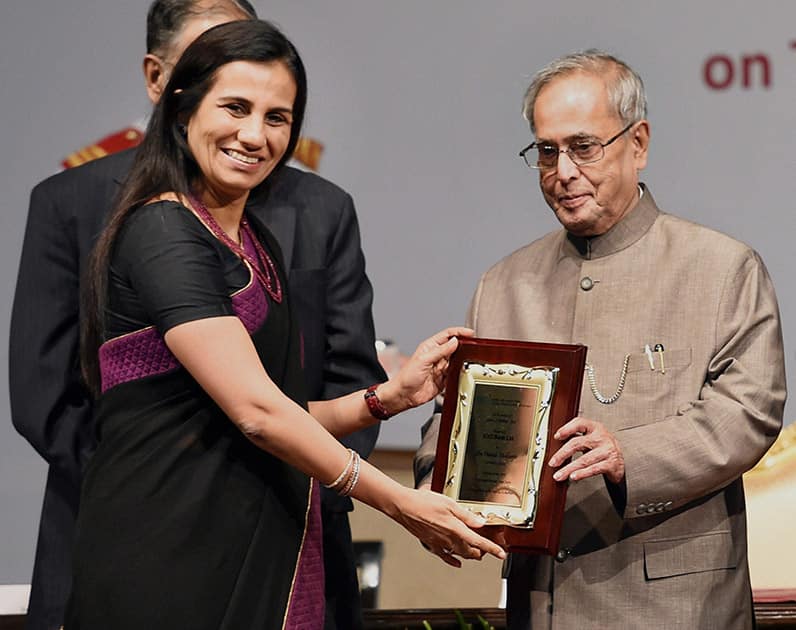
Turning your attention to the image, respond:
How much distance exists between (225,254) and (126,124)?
172 centimetres

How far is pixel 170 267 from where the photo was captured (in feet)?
6.54

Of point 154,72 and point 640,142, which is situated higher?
point 154,72

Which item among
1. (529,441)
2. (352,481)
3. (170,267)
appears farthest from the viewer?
(529,441)

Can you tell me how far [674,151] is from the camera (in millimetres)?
3607

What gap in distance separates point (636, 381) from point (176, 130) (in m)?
0.91

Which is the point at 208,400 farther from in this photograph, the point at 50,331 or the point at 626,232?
the point at 626,232

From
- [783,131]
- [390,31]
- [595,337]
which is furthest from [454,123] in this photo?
[595,337]

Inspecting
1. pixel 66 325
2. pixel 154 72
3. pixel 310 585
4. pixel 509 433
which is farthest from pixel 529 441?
pixel 154 72

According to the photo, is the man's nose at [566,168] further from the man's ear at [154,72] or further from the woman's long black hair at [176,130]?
the man's ear at [154,72]

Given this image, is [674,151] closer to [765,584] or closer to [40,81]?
[765,584]

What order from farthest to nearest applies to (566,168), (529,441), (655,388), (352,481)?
1. (566,168)
2. (655,388)
3. (529,441)
4. (352,481)

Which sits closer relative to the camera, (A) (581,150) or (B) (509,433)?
(B) (509,433)

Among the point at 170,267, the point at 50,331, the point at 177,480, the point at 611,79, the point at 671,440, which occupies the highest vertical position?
the point at 611,79

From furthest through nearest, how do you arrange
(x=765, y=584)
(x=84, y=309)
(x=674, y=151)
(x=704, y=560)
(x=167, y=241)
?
1. (x=674, y=151)
2. (x=765, y=584)
3. (x=704, y=560)
4. (x=84, y=309)
5. (x=167, y=241)
